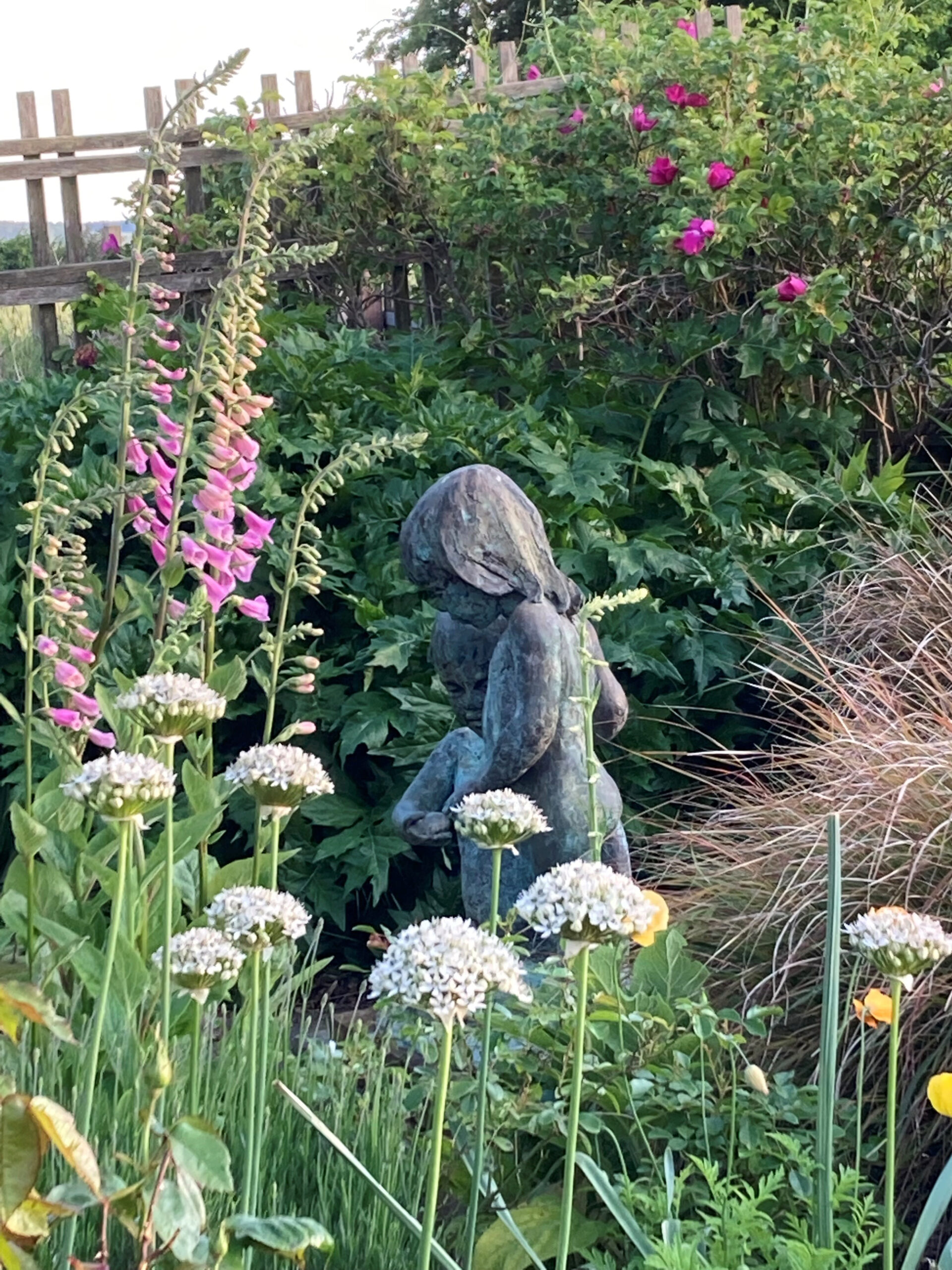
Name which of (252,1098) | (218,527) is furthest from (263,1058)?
(218,527)

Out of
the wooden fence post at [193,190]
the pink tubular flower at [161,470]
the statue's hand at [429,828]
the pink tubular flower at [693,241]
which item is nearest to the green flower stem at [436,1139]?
the statue's hand at [429,828]

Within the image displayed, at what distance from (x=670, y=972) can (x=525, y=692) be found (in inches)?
21.1

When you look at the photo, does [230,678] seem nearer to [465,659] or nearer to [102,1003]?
[465,659]

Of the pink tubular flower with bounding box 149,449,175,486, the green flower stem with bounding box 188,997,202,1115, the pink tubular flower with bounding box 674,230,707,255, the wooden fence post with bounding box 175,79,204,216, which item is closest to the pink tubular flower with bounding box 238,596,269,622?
the pink tubular flower with bounding box 149,449,175,486

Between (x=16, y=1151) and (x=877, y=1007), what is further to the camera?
(x=877, y=1007)

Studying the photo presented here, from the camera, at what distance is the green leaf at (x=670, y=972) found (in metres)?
2.35

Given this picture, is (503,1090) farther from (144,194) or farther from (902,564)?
(902,564)

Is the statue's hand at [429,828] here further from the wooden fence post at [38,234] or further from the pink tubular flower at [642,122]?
the wooden fence post at [38,234]

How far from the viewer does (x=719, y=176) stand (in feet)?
16.4

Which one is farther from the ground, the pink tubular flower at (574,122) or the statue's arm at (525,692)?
the pink tubular flower at (574,122)

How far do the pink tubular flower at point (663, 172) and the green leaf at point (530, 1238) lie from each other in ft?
13.5

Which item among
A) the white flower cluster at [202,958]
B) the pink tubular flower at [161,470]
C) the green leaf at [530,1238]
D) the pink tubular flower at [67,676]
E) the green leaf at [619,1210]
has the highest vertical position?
the pink tubular flower at [161,470]

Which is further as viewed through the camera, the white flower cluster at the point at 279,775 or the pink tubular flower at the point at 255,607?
the pink tubular flower at the point at 255,607

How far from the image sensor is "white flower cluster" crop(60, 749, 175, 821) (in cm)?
137
